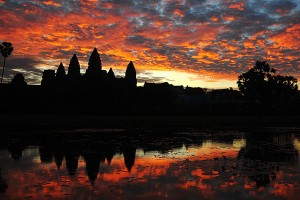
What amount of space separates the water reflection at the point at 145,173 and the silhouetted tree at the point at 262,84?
42317mm

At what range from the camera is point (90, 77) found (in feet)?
308

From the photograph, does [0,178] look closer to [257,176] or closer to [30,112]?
[257,176]

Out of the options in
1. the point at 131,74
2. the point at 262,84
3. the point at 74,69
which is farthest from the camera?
the point at 131,74

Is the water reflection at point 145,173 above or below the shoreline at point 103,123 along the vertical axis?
below

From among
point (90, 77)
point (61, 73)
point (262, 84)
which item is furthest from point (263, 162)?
point (61, 73)

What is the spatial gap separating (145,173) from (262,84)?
50.6 meters

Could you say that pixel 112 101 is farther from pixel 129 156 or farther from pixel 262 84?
pixel 129 156

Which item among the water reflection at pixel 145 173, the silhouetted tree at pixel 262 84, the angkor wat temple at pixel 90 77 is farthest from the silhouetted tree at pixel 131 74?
the water reflection at pixel 145 173

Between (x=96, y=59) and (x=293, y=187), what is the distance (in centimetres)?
9348

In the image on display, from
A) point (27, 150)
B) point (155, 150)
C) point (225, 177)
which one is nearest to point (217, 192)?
point (225, 177)

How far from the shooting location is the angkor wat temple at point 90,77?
88.6m

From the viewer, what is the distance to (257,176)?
416 inches

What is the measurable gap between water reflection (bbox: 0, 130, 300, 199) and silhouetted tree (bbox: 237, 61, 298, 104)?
42317 mm

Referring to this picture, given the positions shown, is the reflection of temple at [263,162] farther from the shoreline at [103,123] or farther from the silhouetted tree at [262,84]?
the silhouetted tree at [262,84]
